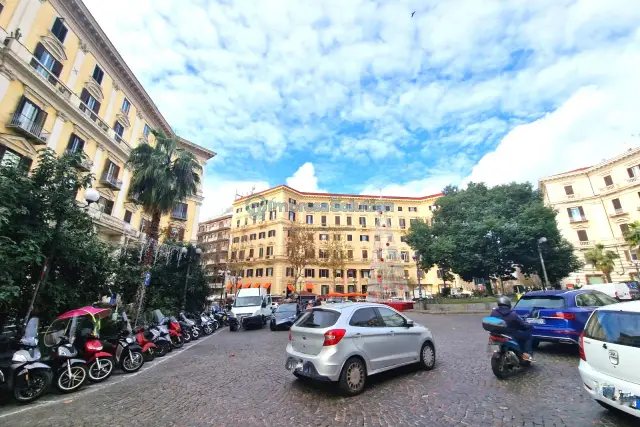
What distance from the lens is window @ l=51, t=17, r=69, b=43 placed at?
18.8 metres

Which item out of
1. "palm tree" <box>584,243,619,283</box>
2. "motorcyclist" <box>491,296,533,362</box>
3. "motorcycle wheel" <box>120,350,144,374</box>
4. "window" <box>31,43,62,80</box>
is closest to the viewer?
"motorcyclist" <box>491,296,533,362</box>

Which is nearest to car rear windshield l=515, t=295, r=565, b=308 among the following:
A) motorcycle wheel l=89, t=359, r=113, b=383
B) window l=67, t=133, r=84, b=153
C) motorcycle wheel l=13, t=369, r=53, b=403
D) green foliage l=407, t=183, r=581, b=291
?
motorcycle wheel l=89, t=359, r=113, b=383

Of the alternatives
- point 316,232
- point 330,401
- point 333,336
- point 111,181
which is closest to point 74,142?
point 111,181

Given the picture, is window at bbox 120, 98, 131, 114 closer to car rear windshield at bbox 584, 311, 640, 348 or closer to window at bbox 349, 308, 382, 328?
window at bbox 349, 308, 382, 328

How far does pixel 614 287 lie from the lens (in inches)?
925

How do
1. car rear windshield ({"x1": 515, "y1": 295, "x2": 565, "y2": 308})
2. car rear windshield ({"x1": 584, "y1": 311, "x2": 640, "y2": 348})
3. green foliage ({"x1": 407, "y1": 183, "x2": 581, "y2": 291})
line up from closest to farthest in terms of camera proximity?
car rear windshield ({"x1": 584, "y1": 311, "x2": 640, "y2": 348}) < car rear windshield ({"x1": 515, "y1": 295, "x2": 565, "y2": 308}) < green foliage ({"x1": 407, "y1": 183, "x2": 581, "y2": 291})

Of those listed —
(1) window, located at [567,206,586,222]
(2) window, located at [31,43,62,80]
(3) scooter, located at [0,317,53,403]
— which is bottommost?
(3) scooter, located at [0,317,53,403]

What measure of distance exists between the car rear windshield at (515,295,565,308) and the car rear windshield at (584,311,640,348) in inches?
141

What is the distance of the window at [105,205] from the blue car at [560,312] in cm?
2764

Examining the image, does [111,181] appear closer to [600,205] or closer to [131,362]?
[131,362]

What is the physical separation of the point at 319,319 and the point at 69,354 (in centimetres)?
555

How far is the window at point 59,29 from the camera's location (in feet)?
61.7

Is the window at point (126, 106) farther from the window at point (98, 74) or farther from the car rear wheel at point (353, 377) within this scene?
the car rear wheel at point (353, 377)

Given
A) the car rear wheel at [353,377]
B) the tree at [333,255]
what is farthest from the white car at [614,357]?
the tree at [333,255]
